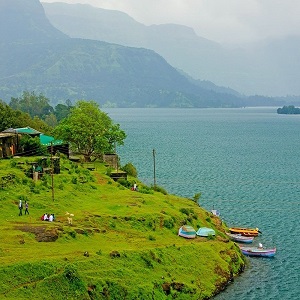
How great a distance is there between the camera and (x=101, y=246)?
48031 millimetres

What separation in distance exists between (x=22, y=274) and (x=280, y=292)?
82.2ft

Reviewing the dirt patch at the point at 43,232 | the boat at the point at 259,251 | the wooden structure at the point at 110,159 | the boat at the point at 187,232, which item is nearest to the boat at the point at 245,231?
the boat at the point at 259,251

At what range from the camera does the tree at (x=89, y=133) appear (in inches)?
3674

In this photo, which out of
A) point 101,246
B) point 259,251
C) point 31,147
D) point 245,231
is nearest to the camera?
point 101,246

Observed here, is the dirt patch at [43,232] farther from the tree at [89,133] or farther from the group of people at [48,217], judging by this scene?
the tree at [89,133]

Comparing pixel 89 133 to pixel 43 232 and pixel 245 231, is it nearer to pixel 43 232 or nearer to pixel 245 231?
pixel 245 231

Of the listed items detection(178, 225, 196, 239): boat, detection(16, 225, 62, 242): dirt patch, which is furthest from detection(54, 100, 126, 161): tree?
detection(16, 225, 62, 242): dirt patch

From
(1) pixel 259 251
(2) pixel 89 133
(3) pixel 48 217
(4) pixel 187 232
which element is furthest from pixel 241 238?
(2) pixel 89 133

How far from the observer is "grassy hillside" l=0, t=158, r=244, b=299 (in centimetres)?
4012

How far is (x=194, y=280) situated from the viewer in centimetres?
4841

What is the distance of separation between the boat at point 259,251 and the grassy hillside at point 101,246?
297 centimetres

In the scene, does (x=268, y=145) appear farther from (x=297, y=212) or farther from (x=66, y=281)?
(x=66, y=281)

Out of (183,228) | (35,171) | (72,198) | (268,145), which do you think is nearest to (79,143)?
(35,171)

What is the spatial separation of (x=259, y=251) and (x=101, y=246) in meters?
21.8
